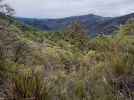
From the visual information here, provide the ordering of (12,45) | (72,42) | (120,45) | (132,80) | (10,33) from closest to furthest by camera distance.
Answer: (132,80), (120,45), (10,33), (12,45), (72,42)

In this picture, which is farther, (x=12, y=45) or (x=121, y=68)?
(x=12, y=45)

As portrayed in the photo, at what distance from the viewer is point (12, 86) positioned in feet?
15.7

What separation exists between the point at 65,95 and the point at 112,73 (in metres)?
2.84

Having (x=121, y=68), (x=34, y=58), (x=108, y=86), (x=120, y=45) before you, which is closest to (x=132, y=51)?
(x=120, y=45)

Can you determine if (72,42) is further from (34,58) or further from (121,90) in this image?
(121,90)

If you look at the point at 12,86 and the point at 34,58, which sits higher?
→ the point at 12,86

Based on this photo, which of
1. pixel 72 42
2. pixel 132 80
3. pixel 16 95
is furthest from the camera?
pixel 72 42

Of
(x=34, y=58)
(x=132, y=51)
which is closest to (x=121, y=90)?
(x=132, y=51)

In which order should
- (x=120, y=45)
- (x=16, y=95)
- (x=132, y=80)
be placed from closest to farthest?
(x=16, y=95), (x=132, y=80), (x=120, y=45)

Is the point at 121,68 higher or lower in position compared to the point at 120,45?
lower

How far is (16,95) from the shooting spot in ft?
15.6

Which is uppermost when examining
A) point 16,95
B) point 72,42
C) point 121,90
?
point 16,95

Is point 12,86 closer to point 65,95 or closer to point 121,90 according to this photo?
point 121,90

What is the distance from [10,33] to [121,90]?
1041 cm
